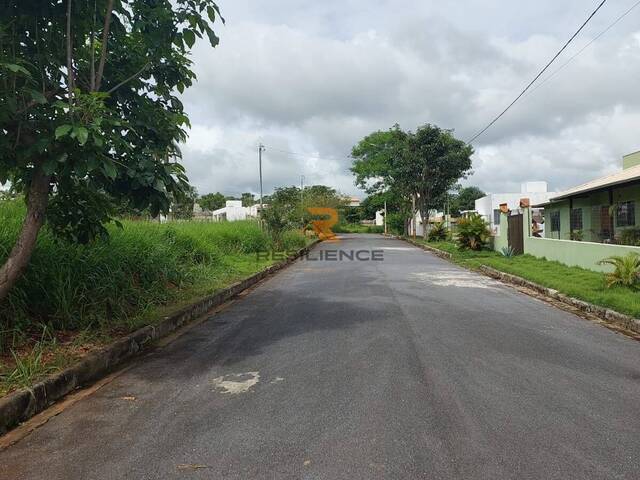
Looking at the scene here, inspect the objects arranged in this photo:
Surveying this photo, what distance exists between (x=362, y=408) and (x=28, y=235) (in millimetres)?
3660

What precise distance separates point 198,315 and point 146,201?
3.52m

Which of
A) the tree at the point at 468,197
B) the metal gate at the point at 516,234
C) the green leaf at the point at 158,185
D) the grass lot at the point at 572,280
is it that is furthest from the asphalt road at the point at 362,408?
the tree at the point at 468,197

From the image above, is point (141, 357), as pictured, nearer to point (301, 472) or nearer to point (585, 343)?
point (301, 472)

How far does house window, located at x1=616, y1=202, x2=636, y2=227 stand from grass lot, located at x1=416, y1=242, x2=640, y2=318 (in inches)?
102

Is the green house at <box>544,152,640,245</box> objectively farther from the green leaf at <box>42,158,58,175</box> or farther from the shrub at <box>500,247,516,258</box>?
the green leaf at <box>42,158,58,175</box>

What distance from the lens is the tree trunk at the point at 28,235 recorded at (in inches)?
194

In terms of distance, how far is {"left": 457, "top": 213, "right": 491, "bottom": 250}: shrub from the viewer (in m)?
22.1

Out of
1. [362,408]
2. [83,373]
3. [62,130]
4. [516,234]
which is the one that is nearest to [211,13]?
[62,130]

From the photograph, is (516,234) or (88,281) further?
(516,234)

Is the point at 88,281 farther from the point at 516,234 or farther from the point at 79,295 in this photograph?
the point at 516,234

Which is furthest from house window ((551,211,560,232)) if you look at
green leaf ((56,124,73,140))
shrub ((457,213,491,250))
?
green leaf ((56,124,73,140))

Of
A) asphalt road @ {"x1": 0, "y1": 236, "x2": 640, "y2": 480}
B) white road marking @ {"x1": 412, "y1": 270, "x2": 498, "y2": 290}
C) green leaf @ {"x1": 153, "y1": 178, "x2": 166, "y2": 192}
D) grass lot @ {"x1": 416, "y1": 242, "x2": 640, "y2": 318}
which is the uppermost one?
green leaf @ {"x1": 153, "y1": 178, "x2": 166, "y2": 192}

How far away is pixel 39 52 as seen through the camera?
5148 mm

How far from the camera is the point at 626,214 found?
1564 centimetres
